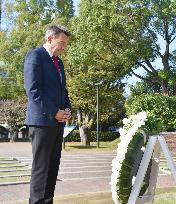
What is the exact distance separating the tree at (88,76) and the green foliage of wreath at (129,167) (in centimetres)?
1988

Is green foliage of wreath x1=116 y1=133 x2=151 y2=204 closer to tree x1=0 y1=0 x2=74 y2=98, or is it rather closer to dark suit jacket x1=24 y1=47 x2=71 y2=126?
dark suit jacket x1=24 y1=47 x2=71 y2=126

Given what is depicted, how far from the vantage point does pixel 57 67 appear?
5.16 metres

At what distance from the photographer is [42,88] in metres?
4.89

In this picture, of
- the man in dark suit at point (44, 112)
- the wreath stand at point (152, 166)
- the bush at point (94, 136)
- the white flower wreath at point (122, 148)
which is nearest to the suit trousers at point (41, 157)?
the man in dark suit at point (44, 112)

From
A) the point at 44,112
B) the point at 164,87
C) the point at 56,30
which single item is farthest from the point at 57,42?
the point at 164,87

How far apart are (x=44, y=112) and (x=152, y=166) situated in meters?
1.38

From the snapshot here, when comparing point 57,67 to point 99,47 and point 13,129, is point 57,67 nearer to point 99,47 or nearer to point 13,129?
point 99,47

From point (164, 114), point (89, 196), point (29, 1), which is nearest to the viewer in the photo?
point (89, 196)

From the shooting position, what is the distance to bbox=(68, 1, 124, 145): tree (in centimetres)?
2527

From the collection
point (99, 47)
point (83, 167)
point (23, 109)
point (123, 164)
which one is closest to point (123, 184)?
point (123, 164)

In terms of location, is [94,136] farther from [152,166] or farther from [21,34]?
[152,166]

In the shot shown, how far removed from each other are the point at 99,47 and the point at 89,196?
17852 mm

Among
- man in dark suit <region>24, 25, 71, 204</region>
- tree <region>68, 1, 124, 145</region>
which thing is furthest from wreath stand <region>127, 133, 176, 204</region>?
tree <region>68, 1, 124, 145</region>

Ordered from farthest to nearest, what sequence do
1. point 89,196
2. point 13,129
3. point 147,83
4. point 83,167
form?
point 13,129 → point 147,83 → point 83,167 → point 89,196
